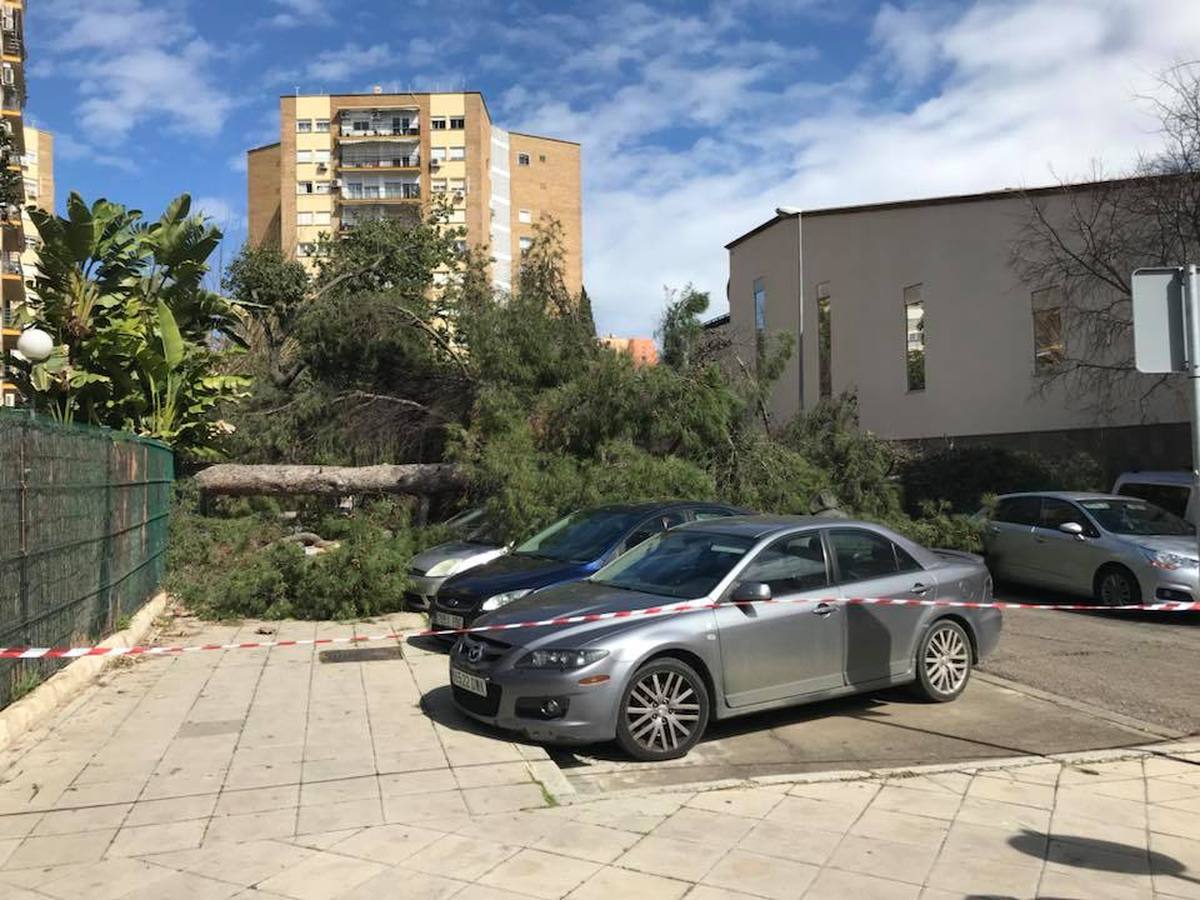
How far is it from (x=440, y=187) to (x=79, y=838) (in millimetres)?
81474

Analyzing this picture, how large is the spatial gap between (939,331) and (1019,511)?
15.6 metres

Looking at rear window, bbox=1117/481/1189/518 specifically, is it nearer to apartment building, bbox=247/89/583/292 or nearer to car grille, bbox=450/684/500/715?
car grille, bbox=450/684/500/715

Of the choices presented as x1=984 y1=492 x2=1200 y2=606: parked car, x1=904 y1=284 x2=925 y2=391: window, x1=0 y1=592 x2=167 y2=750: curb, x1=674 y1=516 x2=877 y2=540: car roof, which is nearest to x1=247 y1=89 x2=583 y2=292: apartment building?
x1=904 y1=284 x2=925 y2=391: window

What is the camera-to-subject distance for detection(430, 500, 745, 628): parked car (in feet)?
29.5

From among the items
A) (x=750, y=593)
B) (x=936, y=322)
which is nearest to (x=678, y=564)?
(x=750, y=593)

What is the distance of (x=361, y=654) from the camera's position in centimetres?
969

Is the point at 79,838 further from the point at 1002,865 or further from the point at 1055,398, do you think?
the point at 1055,398

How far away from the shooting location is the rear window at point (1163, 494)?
1448cm

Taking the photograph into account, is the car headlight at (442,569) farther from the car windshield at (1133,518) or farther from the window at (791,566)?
the car windshield at (1133,518)

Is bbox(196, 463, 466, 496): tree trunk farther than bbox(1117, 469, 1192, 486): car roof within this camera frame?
Yes

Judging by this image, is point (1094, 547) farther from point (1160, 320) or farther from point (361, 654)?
point (361, 654)

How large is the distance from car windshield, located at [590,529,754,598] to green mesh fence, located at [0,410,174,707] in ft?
13.4

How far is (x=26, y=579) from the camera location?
689 centimetres

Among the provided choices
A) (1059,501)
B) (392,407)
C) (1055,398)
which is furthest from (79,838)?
(1055,398)
